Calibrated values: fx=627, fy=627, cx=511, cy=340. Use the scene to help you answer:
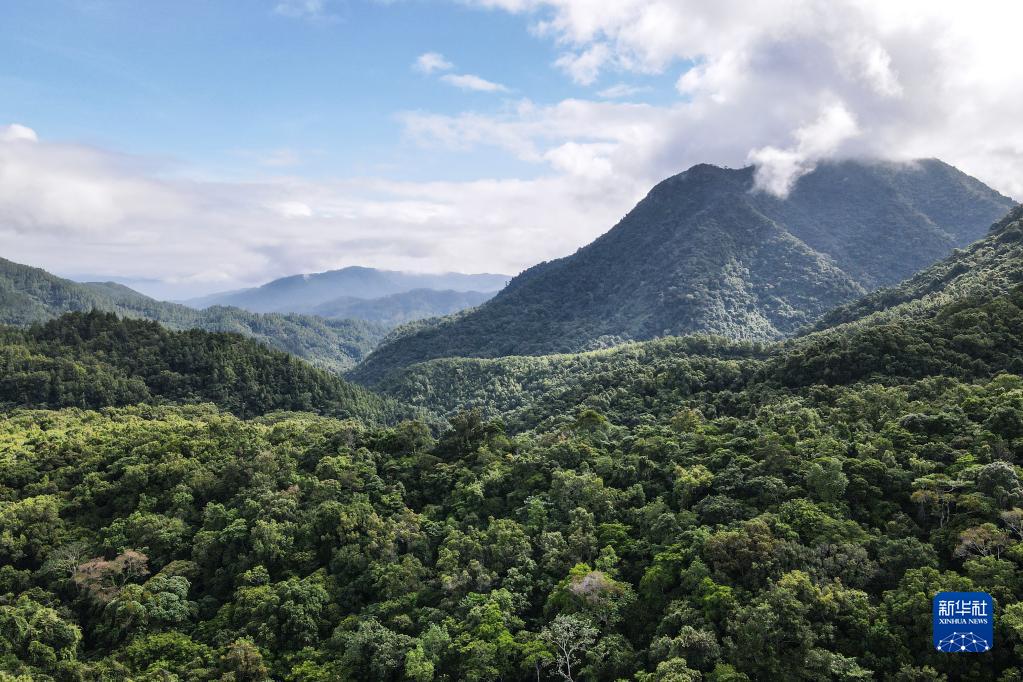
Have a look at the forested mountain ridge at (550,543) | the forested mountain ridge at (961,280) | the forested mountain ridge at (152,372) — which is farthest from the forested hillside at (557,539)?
the forested mountain ridge at (152,372)

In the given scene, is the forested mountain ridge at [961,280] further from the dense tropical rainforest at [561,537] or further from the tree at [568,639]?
the tree at [568,639]

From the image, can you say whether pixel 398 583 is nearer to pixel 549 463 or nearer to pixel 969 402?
pixel 549 463

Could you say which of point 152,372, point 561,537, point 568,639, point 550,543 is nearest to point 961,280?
point 561,537

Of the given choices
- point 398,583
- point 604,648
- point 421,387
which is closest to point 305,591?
point 398,583

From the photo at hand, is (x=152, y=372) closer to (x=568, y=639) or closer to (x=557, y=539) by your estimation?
(x=557, y=539)

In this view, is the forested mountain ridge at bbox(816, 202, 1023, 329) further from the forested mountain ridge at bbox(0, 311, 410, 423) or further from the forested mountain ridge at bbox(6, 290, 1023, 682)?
the forested mountain ridge at bbox(0, 311, 410, 423)

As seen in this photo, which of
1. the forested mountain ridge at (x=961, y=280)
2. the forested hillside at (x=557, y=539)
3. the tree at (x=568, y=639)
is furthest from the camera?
the forested mountain ridge at (x=961, y=280)

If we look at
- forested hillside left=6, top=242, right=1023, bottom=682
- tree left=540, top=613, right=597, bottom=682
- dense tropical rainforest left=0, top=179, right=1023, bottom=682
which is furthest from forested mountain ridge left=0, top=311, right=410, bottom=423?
tree left=540, top=613, right=597, bottom=682
